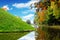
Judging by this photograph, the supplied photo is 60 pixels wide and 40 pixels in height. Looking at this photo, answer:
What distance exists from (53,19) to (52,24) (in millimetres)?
199

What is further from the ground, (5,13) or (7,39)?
(5,13)

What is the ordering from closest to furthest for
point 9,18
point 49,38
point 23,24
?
point 49,38, point 23,24, point 9,18

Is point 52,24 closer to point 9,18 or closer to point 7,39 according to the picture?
point 7,39

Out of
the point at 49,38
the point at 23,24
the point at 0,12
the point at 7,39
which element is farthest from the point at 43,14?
the point at 0,12

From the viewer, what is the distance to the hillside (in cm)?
1055

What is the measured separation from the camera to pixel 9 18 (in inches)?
479

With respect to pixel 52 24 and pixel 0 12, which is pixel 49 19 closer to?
pixel 52 24

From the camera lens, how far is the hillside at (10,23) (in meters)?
10.5

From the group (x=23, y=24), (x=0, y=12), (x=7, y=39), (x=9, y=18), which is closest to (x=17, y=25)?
(x=23, y=24)

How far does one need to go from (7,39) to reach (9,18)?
548 cm

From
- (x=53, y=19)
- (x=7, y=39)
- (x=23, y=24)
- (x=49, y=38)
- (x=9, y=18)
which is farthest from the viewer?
(x=9, y=18)

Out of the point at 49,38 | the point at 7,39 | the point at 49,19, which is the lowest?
the point at 7,39

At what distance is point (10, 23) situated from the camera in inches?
447

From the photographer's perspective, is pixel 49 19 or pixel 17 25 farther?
pixel 17 25
